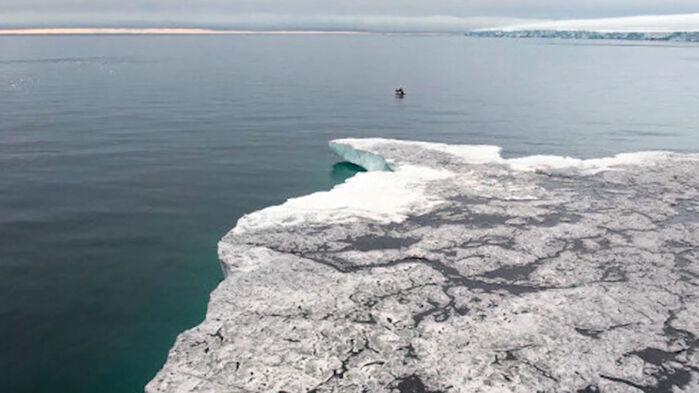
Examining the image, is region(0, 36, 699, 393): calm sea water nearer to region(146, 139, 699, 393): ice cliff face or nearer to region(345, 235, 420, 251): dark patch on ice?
region(146, 139, 699, 393): ice cliff face

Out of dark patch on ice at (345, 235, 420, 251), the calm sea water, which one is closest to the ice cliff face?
dark patch on ice at (345, 235, 420, 251)

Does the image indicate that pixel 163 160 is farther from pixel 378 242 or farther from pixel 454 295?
pixel 454 295

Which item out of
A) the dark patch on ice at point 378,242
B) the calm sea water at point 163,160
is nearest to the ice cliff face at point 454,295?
the dark patch on ice at point 378,242

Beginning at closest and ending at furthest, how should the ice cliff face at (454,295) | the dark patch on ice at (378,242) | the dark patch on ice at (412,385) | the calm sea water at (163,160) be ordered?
the dark patch on ice at (412,385) < the ice cliff face at (454,295) < the calm sea water at (163,160) < the dark patch on ice at (378,242)

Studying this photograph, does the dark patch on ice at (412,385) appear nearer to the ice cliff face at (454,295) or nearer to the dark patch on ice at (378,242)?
the ice cliff face at (454,295)

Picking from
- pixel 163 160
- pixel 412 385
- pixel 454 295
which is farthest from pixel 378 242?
pixel 163 160

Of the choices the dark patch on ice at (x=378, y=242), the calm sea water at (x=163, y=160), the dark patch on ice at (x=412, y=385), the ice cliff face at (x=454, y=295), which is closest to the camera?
the dark patch on ice at (x=412, y=385)
